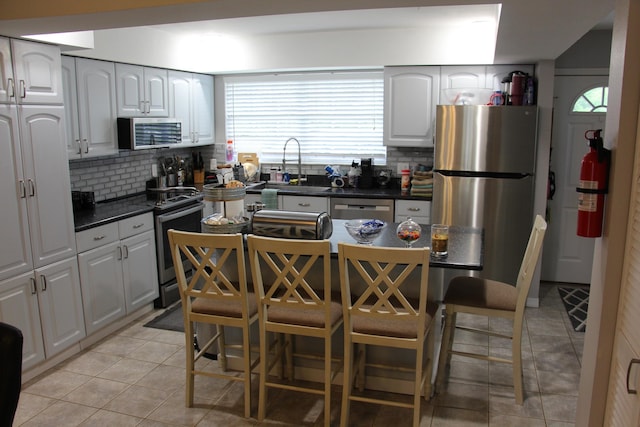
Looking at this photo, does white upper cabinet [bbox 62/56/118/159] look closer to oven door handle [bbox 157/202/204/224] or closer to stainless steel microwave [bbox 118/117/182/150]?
stainless steel microwave [bbox 118/117/182/150]

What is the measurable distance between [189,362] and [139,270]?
1.50 metres

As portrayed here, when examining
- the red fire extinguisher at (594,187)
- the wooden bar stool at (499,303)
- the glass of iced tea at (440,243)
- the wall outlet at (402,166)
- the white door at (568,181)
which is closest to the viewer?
the red fire extinguisher at (594,187)

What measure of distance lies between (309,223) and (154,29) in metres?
2.77

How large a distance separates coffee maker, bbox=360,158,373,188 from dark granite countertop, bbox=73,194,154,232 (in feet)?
6.67

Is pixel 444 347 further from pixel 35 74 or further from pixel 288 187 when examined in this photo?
pixel 35 74

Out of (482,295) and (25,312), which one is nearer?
(482,295)

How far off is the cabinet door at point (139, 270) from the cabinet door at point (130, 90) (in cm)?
104

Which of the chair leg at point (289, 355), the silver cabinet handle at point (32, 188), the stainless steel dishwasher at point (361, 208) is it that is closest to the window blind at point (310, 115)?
the stainless steel dishwasher at point (361, 208)

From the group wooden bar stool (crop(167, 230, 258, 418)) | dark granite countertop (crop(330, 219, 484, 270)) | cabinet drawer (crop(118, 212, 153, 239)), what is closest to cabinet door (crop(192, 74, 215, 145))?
cabinet drawer (crop(118, 212, 153, 239))

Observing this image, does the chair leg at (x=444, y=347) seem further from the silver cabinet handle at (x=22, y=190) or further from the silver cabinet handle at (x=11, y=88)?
the silver cabinet handle at (x=11, y=88)

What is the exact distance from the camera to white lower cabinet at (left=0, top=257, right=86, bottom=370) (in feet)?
10.6

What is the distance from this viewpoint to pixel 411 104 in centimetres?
498

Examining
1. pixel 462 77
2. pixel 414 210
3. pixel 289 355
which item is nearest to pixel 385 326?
pixel 289 355

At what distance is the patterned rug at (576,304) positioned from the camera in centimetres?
428
